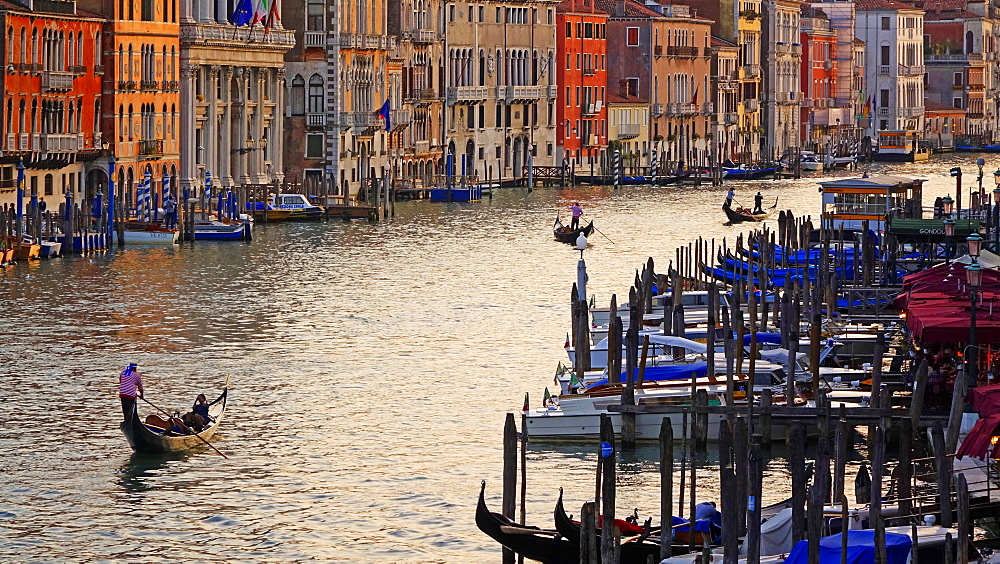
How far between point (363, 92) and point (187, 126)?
11.7 metres

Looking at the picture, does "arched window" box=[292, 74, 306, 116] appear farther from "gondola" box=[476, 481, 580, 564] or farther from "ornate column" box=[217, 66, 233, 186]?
"gondola" box=[476, 481, 580, 564]

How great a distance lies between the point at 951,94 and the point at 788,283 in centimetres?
11144

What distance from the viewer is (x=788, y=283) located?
1444 inches

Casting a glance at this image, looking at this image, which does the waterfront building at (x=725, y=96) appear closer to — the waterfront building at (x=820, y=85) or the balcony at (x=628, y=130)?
the balcony at (x=628, y=130)

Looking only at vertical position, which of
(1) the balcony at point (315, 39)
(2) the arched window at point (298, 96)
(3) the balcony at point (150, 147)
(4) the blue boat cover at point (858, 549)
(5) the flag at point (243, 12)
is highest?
(5) the flag at point (243, 12)

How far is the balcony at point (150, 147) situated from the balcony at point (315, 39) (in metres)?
11.8

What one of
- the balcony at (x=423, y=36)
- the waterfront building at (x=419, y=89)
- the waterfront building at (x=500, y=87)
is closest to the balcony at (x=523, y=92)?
the waterfront building at (x=500, y=87)

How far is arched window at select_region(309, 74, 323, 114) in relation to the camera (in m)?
74.0

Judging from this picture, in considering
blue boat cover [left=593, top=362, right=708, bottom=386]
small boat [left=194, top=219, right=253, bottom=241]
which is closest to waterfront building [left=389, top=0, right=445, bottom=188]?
small boat [left=194, top=219, right=253, bottom=241]

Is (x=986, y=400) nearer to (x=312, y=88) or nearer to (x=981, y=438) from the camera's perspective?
(x=981, y=438)

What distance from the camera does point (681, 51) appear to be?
10181 centimetres

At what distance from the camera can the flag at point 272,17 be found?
2707 inches

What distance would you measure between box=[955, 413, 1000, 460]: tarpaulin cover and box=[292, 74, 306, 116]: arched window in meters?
55.0

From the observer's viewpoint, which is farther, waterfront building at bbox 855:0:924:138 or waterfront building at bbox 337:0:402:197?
waterfront building at bbox 855:0:924:138
